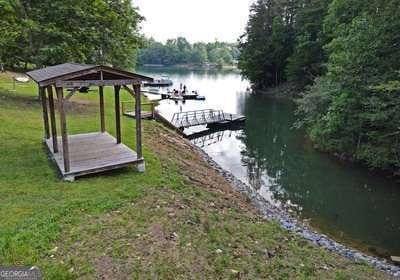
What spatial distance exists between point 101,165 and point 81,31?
387 inches

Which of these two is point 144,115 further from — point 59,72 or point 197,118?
point 59,72

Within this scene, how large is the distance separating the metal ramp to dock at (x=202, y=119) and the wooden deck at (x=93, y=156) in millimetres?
12503

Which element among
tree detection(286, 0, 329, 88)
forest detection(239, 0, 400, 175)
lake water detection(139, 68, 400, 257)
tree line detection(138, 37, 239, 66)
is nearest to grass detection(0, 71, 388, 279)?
lake water detection(139, 68, 400, 257)

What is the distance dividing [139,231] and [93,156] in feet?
12.3

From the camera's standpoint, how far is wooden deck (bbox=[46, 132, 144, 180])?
27.6 ft

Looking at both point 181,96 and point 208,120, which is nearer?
point 208,120

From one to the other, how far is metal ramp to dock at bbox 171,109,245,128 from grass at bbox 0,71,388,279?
1418 cm

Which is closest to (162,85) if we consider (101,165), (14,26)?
(14,26)

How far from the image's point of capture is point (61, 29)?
632 inches

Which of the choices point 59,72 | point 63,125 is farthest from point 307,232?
point 59,72

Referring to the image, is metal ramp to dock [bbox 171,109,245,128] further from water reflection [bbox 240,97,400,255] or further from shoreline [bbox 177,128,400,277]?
shoreline [bbox 177,128,400,277]

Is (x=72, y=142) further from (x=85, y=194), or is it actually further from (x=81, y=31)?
(x=81, y=31)

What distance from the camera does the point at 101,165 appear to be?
855cm

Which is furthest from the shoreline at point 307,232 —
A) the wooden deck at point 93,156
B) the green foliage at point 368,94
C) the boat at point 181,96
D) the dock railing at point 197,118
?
the boat at point 181,96
